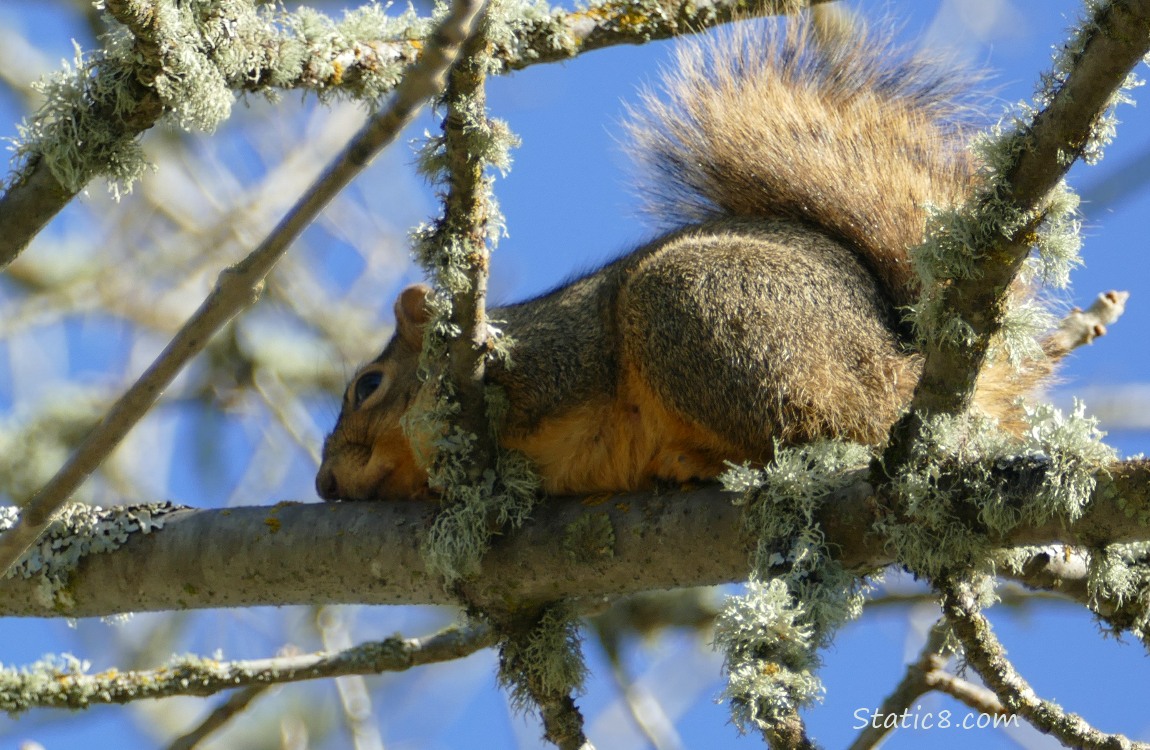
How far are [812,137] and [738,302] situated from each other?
989 millimetres

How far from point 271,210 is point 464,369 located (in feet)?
9.84

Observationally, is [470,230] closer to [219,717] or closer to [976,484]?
[976,484]

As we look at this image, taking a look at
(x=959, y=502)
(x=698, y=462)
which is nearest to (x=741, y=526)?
(x=698, y=462)

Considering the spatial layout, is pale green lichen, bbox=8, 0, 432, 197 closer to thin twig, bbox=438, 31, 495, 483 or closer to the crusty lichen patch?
thin twig, bbox=438, 31, 495, 483

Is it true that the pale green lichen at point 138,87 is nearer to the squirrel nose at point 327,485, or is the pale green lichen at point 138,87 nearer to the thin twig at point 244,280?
the thin twig at point 244,280

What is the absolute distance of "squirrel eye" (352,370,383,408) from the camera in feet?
11.8

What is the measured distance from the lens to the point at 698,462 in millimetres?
2867

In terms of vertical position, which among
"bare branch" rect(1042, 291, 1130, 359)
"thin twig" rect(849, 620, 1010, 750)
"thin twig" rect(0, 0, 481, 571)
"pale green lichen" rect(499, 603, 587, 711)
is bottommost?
"thin twig" rect(849, 620, 1010, 750)

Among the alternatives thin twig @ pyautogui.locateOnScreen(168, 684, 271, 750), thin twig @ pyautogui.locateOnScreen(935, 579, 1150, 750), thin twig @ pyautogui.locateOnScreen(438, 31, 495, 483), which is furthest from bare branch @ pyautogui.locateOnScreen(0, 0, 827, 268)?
thin twig @ pyautogui.locateOnScreen(935, 579, 1150, 750)

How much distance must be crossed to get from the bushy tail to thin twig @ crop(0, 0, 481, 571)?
6.49ft

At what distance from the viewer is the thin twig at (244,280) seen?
145 centimetres

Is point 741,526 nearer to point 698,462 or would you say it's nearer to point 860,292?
point 698,462

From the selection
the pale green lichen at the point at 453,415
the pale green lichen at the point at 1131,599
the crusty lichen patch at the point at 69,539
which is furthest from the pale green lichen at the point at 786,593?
the crusty lichen patch at the point at 69,539

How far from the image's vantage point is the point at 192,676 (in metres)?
2.81
